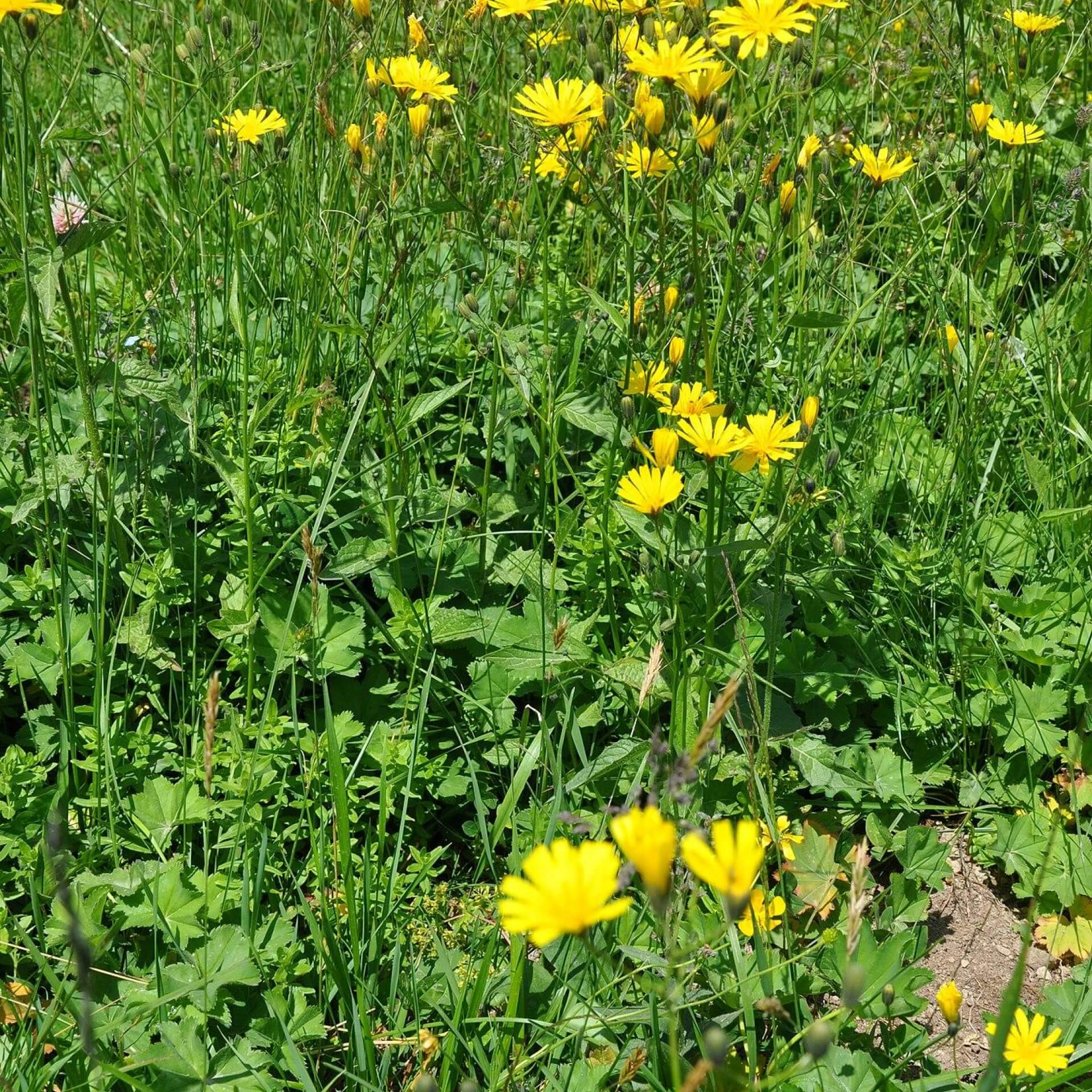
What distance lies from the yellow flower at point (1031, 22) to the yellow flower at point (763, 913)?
6.40ft

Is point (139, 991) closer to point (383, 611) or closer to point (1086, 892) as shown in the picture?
point (383, 611)

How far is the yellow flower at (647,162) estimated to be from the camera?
1.88 meters

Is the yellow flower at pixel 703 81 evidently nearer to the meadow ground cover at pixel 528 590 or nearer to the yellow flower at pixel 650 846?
the meadow ground cover at pixel 528 590

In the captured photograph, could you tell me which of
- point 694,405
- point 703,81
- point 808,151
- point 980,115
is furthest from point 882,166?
point 694,405

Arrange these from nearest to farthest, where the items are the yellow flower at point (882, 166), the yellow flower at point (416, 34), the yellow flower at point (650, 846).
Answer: the yellow flower at point (650, 846) < the yellow flower at point (416, 34) < the yellow flower at point (882, 166)

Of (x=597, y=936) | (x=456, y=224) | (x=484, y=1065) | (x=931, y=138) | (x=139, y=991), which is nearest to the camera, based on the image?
(x=484, y=1065)

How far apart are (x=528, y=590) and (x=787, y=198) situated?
34.1 inches

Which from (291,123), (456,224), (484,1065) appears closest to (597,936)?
(484,1065)

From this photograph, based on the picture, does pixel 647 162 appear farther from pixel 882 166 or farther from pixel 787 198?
pixel 882 166

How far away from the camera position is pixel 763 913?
1.67 m

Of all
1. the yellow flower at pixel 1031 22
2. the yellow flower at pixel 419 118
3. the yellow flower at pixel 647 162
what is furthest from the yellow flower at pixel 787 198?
the yellow flower at pixel 1031 22

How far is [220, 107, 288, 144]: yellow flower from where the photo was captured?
2.28 meters

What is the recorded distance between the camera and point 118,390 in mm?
2039

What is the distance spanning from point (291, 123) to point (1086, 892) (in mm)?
2444
